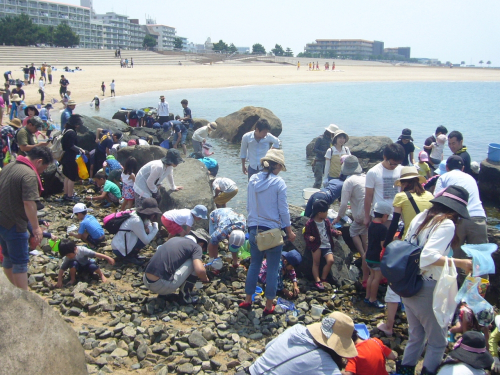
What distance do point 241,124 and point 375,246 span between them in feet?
44.4

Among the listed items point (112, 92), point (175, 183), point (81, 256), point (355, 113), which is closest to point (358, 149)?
point (175, 183)

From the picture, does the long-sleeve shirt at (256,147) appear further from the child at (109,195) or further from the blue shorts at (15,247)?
the blue shorts at (15,247)

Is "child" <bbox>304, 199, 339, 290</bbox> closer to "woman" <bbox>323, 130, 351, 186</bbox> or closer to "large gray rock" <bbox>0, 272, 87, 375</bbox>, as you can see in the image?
"woman" <bbox>323, 130, 351, 186</bbox>

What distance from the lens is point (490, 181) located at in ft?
34.1

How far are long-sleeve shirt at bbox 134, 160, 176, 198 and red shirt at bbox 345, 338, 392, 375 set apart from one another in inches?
187

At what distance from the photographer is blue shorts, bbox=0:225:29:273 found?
14.9 ft

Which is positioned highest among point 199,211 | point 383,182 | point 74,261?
point 383,182

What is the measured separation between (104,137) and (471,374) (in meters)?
9.64

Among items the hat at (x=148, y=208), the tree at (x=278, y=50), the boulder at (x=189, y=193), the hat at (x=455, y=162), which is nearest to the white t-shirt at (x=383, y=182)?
the hat at (x=455, y=162)

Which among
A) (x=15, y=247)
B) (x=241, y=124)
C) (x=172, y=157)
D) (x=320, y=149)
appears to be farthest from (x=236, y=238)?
(x=241, y=124)

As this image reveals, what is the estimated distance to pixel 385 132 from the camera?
80.2ft

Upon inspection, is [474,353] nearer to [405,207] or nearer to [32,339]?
[405,207]

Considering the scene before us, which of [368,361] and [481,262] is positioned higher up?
[481,262]

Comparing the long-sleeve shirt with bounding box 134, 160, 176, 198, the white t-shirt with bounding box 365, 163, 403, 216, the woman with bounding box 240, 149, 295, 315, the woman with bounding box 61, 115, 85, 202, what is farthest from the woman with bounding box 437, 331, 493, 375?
the woman with bounding box 61, 115, 85, 202
